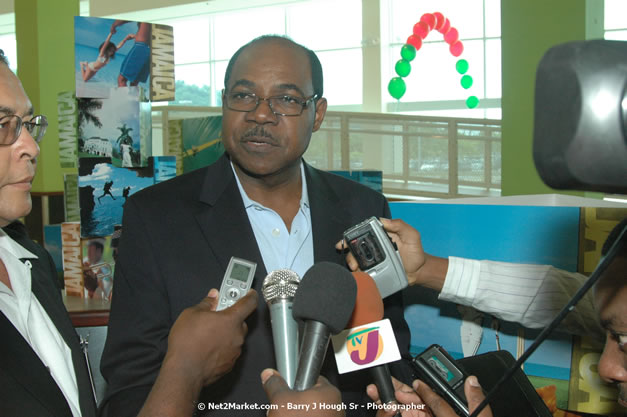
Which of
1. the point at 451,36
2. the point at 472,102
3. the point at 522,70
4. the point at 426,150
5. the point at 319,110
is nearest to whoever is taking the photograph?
the point at 319,110

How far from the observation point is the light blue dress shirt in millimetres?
1393

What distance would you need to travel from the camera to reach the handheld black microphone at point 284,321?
799 millimetres

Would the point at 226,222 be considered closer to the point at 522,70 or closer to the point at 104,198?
the point at 104,198

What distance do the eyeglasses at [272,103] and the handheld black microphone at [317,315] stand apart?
656 millimetres

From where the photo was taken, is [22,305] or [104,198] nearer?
[22,305]

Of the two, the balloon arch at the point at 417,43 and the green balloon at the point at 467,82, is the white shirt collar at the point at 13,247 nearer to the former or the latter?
the balloon arch at the point at 417,43

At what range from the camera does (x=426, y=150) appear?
7.25m

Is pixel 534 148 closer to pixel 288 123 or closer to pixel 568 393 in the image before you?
pixel 288 123

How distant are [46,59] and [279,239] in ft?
18.6

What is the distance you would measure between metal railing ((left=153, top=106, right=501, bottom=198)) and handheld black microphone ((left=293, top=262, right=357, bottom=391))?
619cm

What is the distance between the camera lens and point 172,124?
2.59 meters

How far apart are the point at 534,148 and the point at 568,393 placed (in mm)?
1208

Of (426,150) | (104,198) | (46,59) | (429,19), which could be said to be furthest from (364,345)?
(429,19)

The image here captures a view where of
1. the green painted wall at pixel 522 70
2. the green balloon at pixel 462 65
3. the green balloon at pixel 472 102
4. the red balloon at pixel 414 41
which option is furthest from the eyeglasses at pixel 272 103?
the green balloon at pixel 472 102
